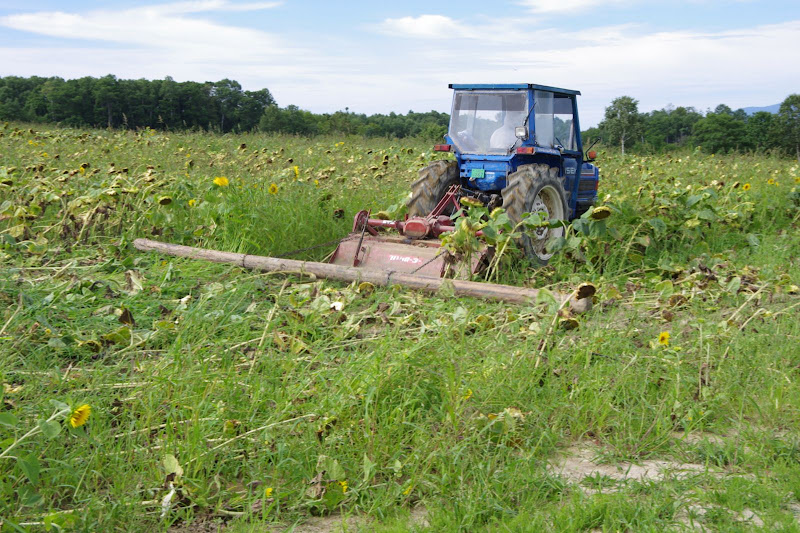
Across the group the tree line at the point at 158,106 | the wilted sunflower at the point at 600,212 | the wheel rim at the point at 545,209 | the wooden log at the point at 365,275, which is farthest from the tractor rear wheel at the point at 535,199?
the tree line at the point at 158,106

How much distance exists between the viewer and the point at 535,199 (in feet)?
21.9

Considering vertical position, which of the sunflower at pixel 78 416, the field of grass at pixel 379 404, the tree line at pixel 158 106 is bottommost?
the field of grass at pixel 379 404

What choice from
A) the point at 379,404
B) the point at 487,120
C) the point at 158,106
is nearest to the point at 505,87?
the point at 487,120

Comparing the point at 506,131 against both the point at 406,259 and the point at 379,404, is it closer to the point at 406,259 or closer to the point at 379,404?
the point at 406,259

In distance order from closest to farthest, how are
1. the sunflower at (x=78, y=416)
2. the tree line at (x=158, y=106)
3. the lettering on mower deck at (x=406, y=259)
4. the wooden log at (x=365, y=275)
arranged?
the sunflower at (x=78, y=416)
the wooden log at (x=365, y=275)
the lettering on mower deck at (x=406, y=259)
the tree line at (x=158, y=106)

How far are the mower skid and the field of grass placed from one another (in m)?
0.60

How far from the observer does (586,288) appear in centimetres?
402

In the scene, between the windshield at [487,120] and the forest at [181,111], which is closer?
the windshield at [487,120]

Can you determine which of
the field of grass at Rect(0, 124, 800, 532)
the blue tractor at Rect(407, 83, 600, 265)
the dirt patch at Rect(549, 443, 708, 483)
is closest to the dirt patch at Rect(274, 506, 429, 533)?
the field of grass at Rect(0, 124, 800, 532)

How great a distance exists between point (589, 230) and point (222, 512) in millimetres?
3836

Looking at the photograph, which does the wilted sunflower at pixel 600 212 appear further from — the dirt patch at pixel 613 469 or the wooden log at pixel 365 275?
the dirt patch at pixel 613 469

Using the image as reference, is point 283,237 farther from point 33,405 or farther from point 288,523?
point 288,523

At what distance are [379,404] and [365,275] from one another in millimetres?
2141

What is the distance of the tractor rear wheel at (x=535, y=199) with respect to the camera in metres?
6.19
